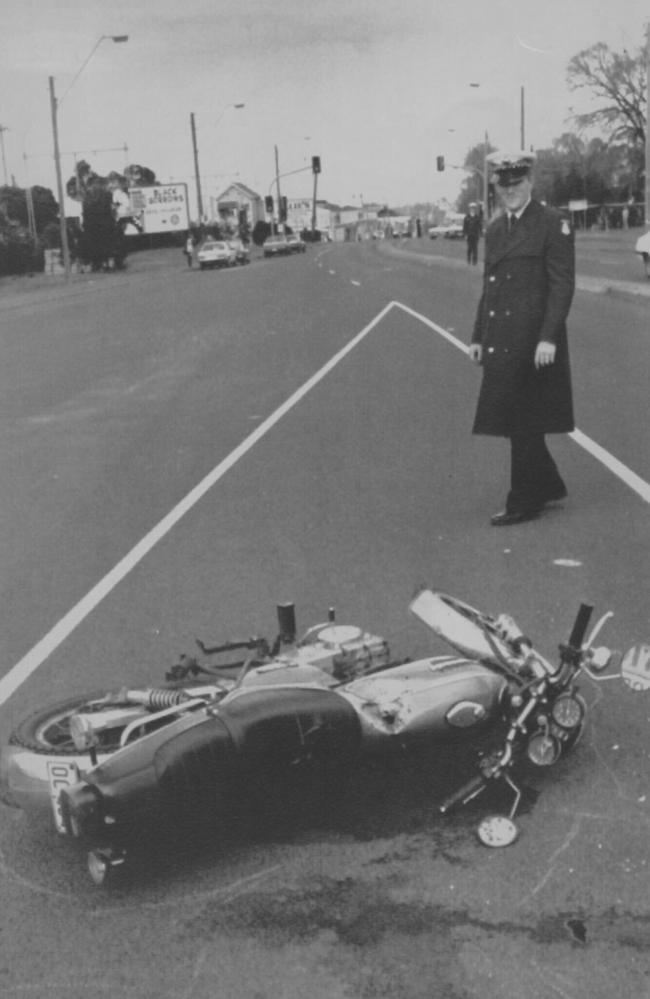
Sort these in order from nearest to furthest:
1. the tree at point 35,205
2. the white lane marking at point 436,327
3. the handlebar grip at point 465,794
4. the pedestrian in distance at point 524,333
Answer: the handlebar grip at point 465,794, the pedestrian in distance at point 524,333, the white lane marking at point 436,327, the tree at point 35,205

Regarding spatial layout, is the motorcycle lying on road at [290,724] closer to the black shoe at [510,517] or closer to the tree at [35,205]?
the black shoe at [510,517]

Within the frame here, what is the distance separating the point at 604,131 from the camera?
90.6m

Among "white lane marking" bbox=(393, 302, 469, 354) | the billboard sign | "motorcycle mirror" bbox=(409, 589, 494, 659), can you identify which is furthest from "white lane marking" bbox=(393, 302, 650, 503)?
the billboard sign

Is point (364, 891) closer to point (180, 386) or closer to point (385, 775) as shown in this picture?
point (385, 775)

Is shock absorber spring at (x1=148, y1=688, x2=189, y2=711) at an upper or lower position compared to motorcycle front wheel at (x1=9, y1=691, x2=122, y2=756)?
upper

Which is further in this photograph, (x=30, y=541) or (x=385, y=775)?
(x=30, y=541)

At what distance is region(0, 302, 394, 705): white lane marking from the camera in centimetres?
533

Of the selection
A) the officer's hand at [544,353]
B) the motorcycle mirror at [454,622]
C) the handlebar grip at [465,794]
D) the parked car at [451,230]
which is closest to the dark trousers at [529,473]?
the officer's hand at [544,353]

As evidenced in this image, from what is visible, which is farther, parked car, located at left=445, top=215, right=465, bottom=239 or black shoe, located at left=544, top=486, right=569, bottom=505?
parked car, located at left=445, top=215, right=465, bottom=239

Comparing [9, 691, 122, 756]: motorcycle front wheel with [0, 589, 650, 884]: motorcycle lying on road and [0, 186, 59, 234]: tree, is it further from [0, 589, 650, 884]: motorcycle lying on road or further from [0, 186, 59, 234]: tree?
[0, 186, 59, 234]: tree

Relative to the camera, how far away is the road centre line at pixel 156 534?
213 inches

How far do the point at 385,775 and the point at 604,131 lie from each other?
92.6 meters

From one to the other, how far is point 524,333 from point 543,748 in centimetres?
372

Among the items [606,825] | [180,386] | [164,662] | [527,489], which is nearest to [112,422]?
[180,386]
